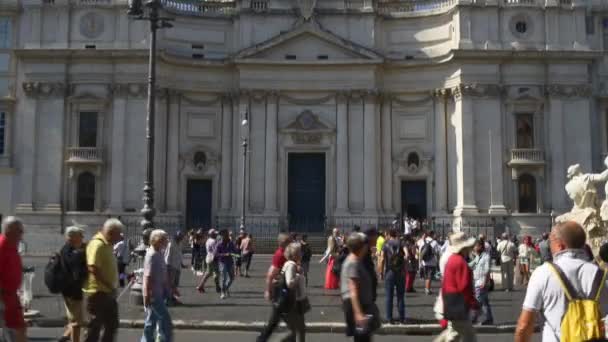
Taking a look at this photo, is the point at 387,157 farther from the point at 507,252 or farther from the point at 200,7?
the point at 507,252

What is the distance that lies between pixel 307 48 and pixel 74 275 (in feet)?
109

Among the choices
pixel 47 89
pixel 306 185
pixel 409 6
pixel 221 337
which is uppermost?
pixel 409 6

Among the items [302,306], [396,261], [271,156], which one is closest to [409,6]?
[271,156]

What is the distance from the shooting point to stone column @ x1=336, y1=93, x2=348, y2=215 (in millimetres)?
40344

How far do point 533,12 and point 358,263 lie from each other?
35.5 m

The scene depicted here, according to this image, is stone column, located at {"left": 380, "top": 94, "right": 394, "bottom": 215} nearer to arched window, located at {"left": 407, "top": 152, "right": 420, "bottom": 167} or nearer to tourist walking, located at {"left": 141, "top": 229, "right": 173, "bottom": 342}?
arched window, located at {"left": 407, "top": 152, "right": 420, "bottom": 167}

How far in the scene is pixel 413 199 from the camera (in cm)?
4156

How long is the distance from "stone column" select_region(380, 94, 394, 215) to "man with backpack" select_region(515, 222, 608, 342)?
3512 cm

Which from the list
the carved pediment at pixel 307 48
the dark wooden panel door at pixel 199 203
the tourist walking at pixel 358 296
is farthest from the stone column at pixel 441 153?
the tourist walking at pixel 358 296

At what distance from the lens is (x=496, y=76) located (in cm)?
3959

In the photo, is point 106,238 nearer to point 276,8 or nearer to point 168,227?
point 168,227

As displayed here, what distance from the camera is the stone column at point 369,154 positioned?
4016cm

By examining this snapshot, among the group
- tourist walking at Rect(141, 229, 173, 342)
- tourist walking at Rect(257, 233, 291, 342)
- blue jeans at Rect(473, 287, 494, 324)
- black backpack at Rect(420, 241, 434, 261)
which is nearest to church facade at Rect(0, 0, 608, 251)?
black backpack at Rect(420, 241, 434, 261)

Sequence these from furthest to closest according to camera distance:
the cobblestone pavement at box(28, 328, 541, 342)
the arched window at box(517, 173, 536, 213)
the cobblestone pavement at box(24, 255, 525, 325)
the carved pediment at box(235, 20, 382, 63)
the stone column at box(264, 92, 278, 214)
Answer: the carved pediment at box(235, 20, 382, 63) → the stone column at box(264, 92, 278, 214) → the arched window at box(517, 173, 536, 213) → the cobblestone pavement at box(24, 255, 525, 325) → the cobblestone pavement at box(28, 328, 541, 342)
